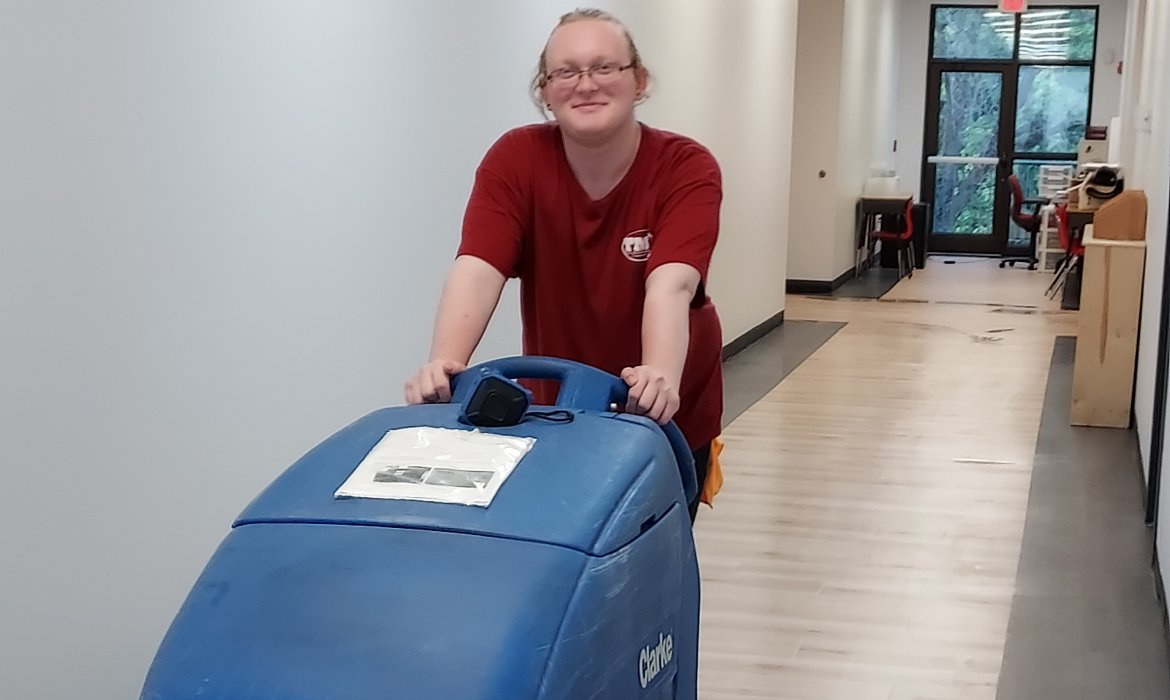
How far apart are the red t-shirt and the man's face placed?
10 centimetres

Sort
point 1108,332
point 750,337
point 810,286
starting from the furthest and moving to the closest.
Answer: point 810,286, point 750,337, point 1108,332

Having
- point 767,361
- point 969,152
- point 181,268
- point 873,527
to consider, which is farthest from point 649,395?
point 969,152

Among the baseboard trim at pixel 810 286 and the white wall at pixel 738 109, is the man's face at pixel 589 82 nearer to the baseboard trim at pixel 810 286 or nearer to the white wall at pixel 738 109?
the white wall at pixel 738 109

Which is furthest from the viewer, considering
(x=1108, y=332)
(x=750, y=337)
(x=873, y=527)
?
(x=750, y=337)

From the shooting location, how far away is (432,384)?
5.24 ft

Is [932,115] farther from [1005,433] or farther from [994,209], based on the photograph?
[1005,433]

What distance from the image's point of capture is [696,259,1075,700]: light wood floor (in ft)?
10.6

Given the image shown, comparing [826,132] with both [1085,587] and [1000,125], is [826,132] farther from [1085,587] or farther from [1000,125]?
[1085,587]

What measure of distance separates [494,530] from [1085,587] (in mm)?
2971

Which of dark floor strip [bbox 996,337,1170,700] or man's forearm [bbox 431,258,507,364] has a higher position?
man's forearm [bbox 431,258,507,364]

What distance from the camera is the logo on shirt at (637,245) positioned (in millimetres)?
1883

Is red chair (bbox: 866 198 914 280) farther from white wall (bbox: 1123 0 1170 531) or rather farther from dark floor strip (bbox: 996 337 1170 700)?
dark floor strip (bbox: 996 337 1170 700)

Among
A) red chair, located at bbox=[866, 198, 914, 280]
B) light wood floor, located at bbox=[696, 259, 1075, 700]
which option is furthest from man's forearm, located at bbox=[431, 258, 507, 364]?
red chair, located at bbox=[866, 198, 914, 280]

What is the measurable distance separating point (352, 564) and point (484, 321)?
2.26ft
